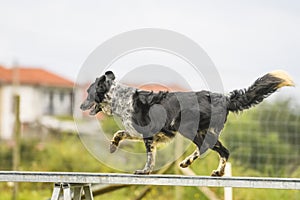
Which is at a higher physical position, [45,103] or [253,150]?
[45,103]

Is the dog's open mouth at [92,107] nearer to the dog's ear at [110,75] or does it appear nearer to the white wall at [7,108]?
the dog's ear at [110,75]

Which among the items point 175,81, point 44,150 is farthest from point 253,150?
point 175,81

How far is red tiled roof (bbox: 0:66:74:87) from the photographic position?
1788 centimetres

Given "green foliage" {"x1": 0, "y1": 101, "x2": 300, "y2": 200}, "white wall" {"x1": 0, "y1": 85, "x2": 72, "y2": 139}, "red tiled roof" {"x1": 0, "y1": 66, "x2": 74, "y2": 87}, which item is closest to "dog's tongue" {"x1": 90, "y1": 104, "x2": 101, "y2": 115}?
"green foliage" {"x1": 0, "y1": 101, "x2": 300, "y2": 200}

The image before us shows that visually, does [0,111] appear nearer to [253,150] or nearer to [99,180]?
[253,150]

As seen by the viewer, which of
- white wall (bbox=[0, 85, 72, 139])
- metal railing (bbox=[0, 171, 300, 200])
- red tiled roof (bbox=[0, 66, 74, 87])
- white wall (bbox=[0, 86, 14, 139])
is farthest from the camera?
red tiled roof (bbox=[0, 66, 74, 87])

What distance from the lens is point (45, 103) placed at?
15625mm

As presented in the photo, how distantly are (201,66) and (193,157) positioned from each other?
0.61 m

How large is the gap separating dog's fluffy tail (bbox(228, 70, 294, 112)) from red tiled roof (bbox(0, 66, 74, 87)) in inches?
480

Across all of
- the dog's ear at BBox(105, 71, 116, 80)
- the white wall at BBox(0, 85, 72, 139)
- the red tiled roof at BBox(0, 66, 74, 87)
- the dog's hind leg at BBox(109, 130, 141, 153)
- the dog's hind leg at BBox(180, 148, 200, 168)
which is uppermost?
the red tiled roof at BBox(0, 66, 74, 87)

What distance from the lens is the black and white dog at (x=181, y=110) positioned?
421 centimetres

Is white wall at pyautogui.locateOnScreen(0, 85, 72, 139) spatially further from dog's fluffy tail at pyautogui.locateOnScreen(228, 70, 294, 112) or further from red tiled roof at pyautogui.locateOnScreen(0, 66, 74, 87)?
dog's fluffy tail at pyautogui.locateOnScreen(228, 70, 294, 112)

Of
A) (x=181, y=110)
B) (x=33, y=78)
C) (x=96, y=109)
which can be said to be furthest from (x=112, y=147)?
(x=33, y=78)

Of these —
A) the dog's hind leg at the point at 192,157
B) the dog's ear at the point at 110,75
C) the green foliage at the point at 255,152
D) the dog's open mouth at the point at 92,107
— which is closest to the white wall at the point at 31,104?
the green foliage at the point at 255,152
